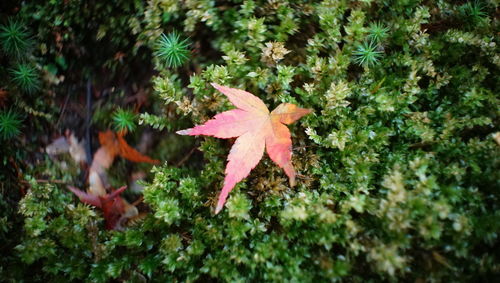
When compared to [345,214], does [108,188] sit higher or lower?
lower

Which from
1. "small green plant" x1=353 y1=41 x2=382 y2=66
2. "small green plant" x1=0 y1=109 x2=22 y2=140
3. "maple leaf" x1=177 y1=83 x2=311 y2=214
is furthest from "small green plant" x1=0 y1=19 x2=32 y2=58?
"small green plant" x1=353 y1=41 x2=382 y2=66

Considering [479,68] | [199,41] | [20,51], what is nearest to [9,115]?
[20,51]

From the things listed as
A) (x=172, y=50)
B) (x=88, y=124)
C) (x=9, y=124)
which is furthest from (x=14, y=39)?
(x=172, y=50)

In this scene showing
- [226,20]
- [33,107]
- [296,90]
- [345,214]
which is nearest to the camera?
[345,214]

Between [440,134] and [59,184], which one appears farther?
[59,184]

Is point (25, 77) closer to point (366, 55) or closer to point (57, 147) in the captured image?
point (57, 147)

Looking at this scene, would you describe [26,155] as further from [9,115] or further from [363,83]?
[363,83]

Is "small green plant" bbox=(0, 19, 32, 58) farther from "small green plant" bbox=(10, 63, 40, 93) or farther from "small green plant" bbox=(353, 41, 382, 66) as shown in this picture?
"small green plant" bbox=(353, 41, 382, 66)

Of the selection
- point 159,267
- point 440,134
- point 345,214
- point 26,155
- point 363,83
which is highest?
point 363,83
